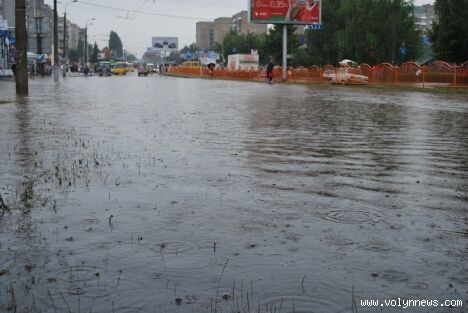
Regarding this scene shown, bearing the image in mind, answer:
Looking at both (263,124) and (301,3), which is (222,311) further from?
(301,3)

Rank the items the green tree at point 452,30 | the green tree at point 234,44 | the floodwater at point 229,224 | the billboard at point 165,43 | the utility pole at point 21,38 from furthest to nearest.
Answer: the billboard at point 165,43 < the green tree at point 234,44 < the green tree at point 452,30 < the utility pole at point 21,38 < the floodwater at point 229,224

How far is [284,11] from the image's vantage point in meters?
59.1

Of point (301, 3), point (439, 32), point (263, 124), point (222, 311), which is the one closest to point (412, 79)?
point (439, 32)

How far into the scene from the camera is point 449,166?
829 centimetres

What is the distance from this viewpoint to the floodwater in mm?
3607

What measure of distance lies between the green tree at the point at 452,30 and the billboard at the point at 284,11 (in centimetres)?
1155

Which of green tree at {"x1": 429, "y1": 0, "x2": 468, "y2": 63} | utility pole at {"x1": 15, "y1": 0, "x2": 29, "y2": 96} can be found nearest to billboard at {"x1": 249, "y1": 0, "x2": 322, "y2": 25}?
green tree at {"x1": 429, "y1": 0, "x2": 468, "y2": 63}

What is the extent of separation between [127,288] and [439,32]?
54304mm

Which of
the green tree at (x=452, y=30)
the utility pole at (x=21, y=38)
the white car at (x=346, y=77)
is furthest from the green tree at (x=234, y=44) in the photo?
the utility pole at (x=21, y=38)

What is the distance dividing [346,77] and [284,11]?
1684 cm

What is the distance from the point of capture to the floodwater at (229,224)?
361cm

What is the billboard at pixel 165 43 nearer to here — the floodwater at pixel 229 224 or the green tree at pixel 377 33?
the green tree at pixel 377 33

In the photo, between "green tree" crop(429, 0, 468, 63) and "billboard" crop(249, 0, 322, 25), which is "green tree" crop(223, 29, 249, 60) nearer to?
"billboard" crop(249, 0, 322, 25)

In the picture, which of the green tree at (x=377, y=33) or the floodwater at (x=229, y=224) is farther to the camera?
the green tree at (x=377, y=33)
